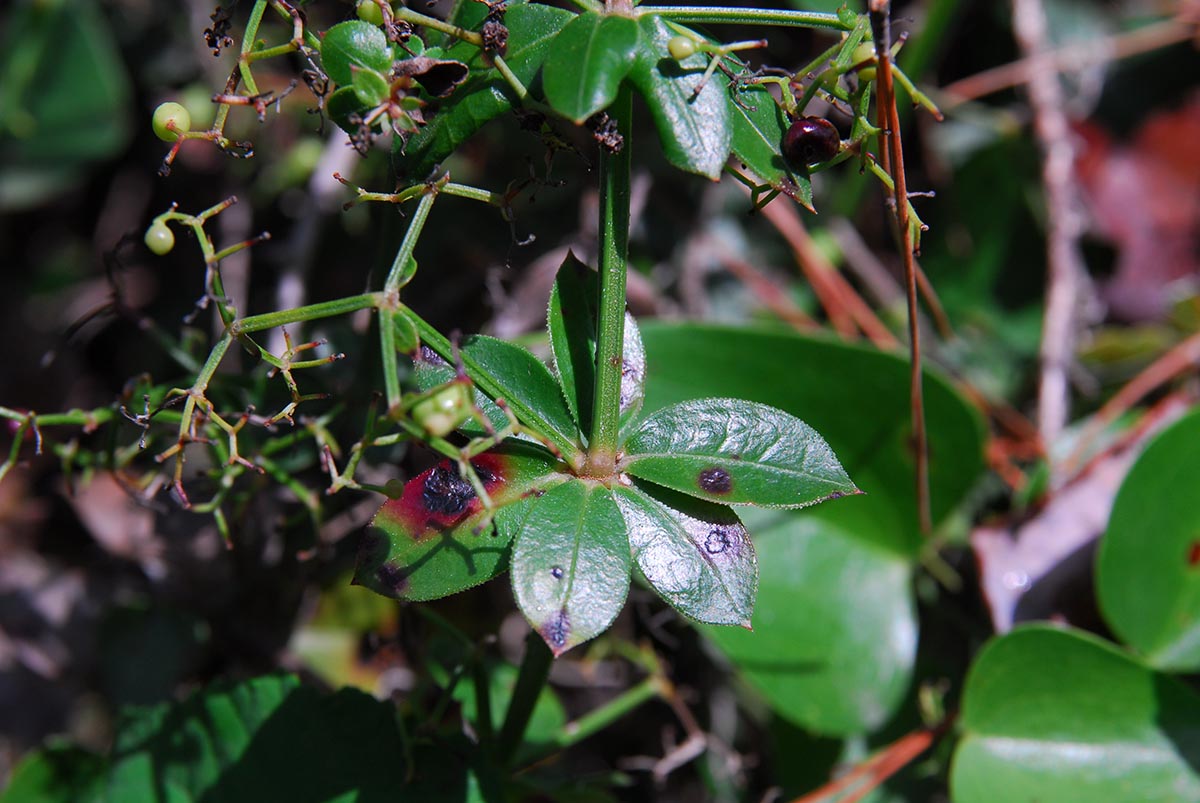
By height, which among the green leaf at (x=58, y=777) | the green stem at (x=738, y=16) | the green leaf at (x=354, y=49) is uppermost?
the green stem at (x=738, y=16)

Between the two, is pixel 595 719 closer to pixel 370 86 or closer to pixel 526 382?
pixel 526 382

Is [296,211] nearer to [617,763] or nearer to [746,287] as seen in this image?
[746,287]

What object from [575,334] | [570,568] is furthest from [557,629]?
[575,334]

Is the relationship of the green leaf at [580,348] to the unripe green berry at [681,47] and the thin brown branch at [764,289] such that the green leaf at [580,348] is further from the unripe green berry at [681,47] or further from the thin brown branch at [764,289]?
the thin brown branch at [764,289]

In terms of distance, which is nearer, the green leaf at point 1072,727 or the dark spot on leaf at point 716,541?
the dark spot on leaf at point 716,541

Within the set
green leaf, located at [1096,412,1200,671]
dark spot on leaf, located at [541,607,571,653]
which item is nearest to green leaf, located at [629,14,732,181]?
dark spot on leaf, located at [541,607,571,653]

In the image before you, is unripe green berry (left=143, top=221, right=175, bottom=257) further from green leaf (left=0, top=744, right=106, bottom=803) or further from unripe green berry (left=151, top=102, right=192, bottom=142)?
green leaf (left=0, top=744, right=106, bottom=803)

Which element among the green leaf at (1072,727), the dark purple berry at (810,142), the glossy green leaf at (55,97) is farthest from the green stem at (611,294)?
the glossy green leaf at (55,97)
